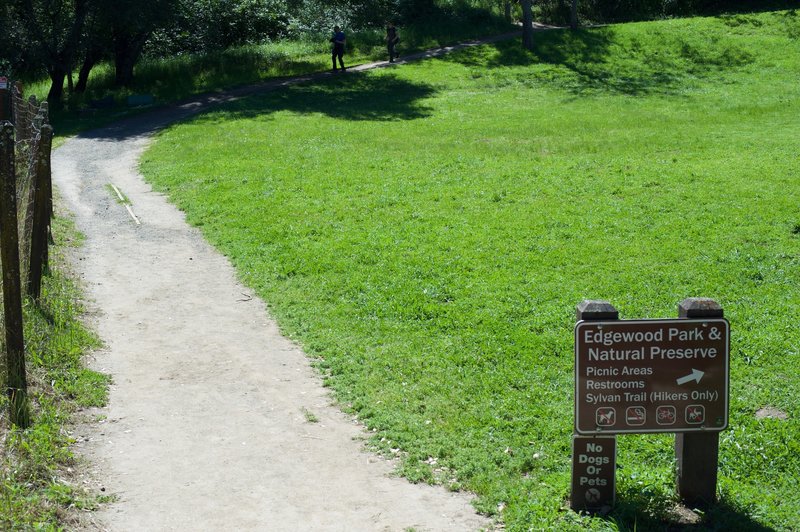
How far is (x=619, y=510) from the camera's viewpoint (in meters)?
5.84

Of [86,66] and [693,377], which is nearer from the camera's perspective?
[693,377]

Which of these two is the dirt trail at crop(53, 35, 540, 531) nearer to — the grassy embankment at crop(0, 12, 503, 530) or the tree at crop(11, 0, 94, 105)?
the grassy embankment at crop(0, 12, 503, 530)

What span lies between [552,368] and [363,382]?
68.5 inches

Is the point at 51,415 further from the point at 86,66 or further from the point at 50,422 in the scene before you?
the point at 86,66

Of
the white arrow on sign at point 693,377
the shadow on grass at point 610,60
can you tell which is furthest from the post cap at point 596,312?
the shadow on grass at point 610,60

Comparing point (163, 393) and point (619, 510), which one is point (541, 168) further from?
point (619, 510)

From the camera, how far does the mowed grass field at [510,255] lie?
670cm

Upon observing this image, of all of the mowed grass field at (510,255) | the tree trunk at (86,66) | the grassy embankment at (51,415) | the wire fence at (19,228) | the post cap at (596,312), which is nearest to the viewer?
the post cap at (596,312)

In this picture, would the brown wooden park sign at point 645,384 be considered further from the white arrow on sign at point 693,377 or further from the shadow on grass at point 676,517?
the shadow on grass at point 676,517

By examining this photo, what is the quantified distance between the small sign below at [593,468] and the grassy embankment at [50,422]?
3.17 m

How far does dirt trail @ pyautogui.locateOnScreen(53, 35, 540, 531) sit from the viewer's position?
6004 mm

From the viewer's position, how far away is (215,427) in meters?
7.36

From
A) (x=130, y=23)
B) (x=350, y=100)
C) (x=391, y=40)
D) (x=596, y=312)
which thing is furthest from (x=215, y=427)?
(x=391, y=40)

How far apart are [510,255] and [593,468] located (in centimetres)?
636
